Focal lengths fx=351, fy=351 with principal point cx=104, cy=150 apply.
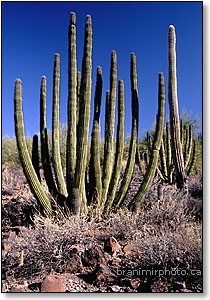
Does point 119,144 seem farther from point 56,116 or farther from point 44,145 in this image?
point 44,145

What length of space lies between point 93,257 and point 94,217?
4.53ft

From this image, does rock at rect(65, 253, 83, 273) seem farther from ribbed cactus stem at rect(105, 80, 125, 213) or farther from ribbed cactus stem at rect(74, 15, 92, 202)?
ribbed cactus stem at rect(105, 80, 125, 213)

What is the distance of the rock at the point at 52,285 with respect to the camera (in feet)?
12.4

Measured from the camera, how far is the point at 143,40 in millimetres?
5500

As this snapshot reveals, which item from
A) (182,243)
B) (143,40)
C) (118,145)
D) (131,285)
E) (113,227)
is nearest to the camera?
(131,285)

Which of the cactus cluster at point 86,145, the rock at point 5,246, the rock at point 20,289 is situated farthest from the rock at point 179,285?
the rock at point 5,246

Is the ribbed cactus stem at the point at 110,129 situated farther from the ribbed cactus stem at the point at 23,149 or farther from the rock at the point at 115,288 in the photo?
the rock at the point at 115,288

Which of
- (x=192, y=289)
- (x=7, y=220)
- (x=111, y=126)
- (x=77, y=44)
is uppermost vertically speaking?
(x=77, y=44)

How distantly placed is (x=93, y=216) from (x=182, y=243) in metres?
1.85

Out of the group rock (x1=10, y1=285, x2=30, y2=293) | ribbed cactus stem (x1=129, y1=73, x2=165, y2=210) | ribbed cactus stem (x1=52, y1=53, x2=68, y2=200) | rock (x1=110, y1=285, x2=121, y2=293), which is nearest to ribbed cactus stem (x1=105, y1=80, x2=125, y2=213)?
ribbed cactus stem (x1=129, y1=73, x2=165, y2=210)

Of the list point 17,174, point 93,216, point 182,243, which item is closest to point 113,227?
point 93,216

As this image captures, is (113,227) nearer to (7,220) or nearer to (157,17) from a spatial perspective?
(7,220)

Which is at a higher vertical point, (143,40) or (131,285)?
(143,40)

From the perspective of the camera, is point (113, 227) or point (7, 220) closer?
point (113, 227)
